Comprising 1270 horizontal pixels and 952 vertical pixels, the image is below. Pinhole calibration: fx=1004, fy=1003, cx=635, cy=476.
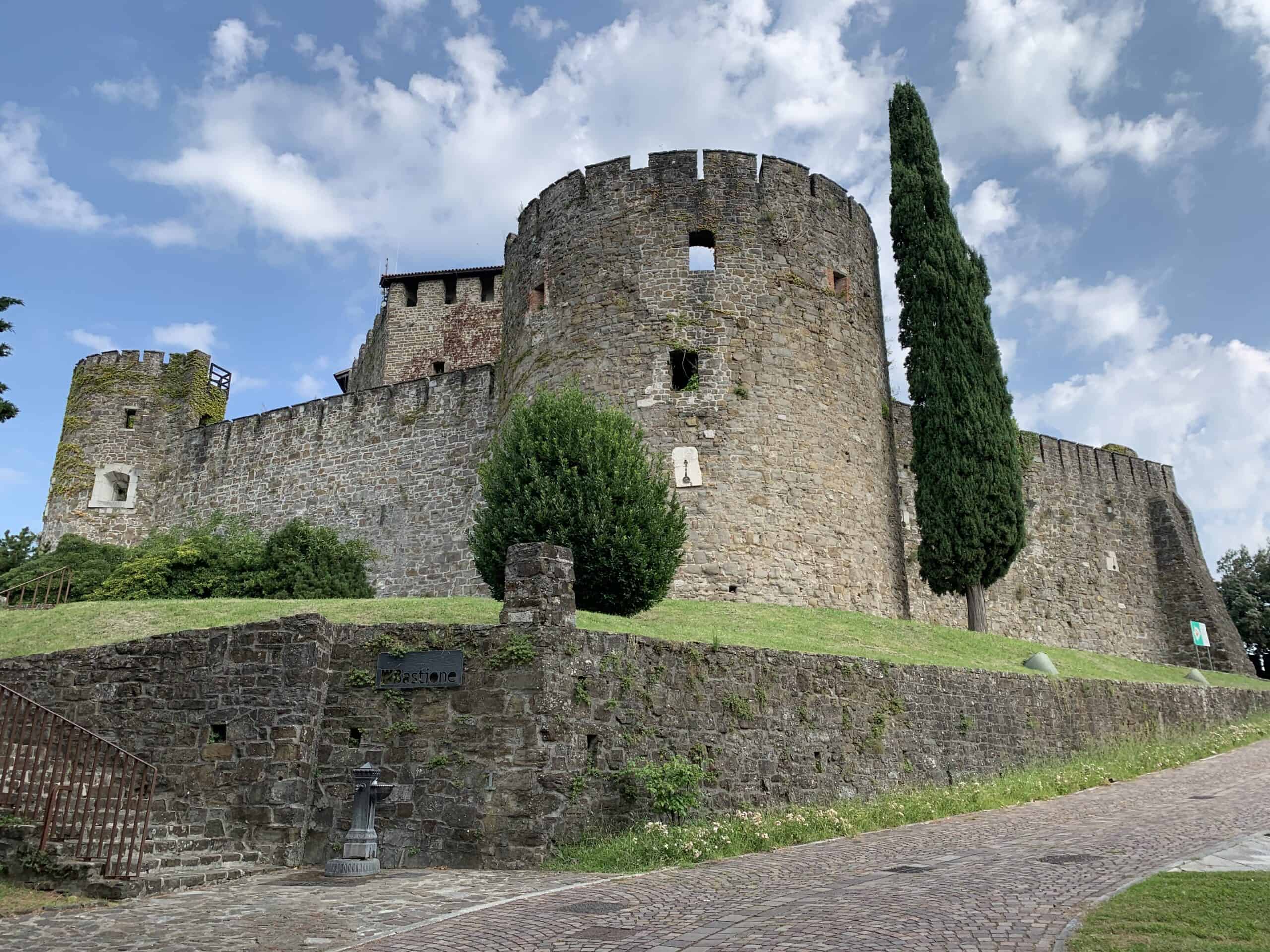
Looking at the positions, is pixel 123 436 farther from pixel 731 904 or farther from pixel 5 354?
pixel 731 904

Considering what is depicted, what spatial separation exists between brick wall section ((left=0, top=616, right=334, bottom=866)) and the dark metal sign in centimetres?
62

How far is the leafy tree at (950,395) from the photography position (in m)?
22.2

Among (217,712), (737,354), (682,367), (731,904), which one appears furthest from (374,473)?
(731,904)

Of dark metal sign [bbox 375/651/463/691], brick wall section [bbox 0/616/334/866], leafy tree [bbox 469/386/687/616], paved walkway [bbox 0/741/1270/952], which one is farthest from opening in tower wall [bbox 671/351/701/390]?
paved walkway [bbox 0/741/1270/952]

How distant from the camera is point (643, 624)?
524 inches

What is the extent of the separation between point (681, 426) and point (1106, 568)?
1922 cm

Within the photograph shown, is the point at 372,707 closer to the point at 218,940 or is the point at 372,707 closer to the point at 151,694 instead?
the point at 151,694

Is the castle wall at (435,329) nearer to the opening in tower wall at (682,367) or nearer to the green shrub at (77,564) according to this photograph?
the green shrub at (77,564)

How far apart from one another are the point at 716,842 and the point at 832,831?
5.35 feet

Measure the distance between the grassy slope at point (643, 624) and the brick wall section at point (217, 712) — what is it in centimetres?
Answer: 91

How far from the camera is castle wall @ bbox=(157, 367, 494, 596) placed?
2406cm

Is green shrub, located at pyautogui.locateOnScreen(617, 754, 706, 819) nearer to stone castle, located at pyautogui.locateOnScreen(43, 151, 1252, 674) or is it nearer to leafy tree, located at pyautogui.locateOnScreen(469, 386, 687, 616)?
leafy tree, located at pyautogui.locateOnScreen(469, 386, 687, 616)

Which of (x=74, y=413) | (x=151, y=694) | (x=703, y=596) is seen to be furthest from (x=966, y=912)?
(x=74, y=413)

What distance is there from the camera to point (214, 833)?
9.75m
